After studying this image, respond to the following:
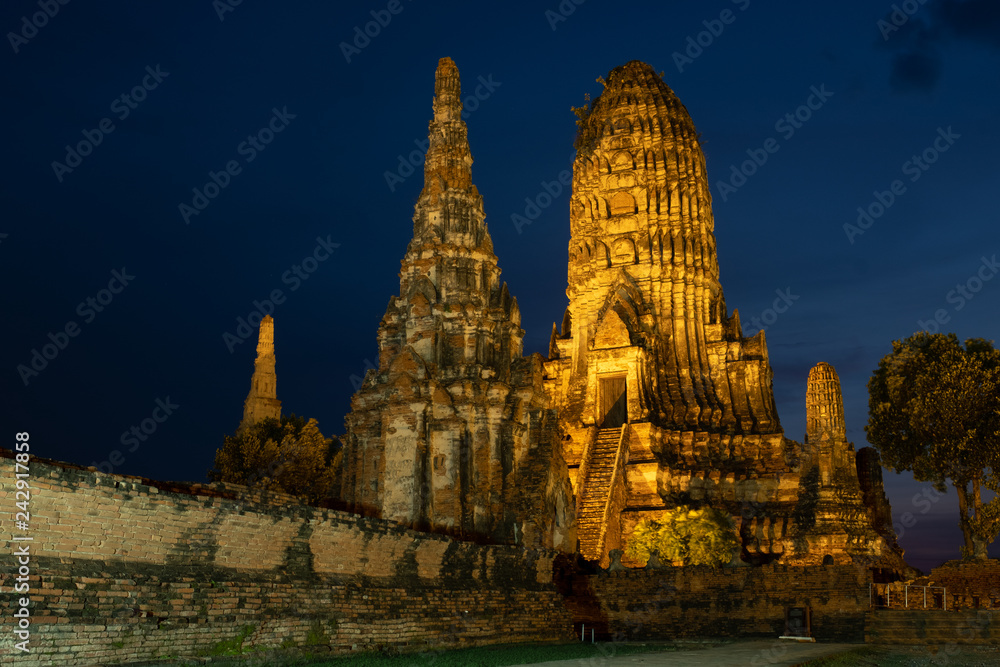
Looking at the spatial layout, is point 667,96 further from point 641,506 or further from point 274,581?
point 274,581

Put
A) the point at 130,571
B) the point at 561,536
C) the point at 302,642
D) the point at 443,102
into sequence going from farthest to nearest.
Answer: the point at 443,102 < the point at 561,536 < the point at 302,642 < the point at 130,571

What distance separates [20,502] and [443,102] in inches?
964

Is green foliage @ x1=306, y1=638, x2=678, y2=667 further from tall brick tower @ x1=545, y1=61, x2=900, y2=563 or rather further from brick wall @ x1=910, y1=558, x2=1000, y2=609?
brick wall @ x1=910, y1=558, x2=1000, y2=609

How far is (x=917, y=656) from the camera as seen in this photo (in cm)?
2081

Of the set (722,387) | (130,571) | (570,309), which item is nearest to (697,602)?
(130,571)

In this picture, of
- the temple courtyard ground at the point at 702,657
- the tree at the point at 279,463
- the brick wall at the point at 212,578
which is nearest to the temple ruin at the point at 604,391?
the temple courtyard ground at the point at 702,657

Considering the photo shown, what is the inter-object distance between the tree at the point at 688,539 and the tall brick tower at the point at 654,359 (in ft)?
11.5

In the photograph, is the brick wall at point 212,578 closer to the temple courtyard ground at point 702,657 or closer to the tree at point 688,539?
the temple courtyard ground at point 702,657

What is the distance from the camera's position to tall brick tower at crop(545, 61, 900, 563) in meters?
38.7

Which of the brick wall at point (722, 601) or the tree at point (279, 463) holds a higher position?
the tree at point (279, 463)

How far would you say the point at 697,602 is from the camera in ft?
82.8

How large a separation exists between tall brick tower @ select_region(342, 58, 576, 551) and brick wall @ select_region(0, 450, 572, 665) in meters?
7.91

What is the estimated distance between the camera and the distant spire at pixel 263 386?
52562mm

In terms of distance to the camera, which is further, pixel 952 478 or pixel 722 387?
pixel 722 387
